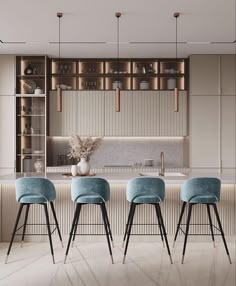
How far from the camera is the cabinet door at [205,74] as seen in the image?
7.01 metres

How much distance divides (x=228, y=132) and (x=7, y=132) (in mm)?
4106

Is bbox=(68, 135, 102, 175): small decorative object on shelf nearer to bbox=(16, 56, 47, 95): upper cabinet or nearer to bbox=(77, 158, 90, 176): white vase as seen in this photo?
bbox=(77, 158, 90, 176): white vase

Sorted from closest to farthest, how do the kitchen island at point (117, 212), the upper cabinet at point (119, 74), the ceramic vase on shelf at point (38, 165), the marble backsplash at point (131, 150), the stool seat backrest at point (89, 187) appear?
1. the stool seat backrest at point (89, 187)
2. the kitchen island at point (117, 212)
3. the ceramic vase on shelf at point (38, 165)
4. the upper cabinet at point (119, 74)
5. the marble backsplash at point (131, 150)

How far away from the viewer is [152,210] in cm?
481

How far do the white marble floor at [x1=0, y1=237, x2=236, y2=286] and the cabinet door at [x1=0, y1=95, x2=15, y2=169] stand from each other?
8.57 feet

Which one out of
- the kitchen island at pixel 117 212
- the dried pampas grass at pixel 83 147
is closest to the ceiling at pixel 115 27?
the dried pampas grass at pixel 83 147

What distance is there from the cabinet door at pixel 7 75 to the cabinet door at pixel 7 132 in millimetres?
126

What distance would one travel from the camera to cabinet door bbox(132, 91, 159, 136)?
7.21 m

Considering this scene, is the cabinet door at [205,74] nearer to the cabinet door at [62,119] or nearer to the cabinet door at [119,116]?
the cabinet door at [119,116]

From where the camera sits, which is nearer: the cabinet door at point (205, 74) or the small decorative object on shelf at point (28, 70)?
the cabinet door at point (205, 74)

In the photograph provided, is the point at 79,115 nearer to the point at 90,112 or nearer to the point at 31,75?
the point at 90,112

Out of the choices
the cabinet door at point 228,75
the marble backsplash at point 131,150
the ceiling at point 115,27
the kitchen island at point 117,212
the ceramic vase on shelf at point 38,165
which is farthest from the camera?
the marble backsplash at point 131,150

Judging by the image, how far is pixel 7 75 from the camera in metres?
7.10

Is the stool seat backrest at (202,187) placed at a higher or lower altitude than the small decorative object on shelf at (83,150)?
lower
